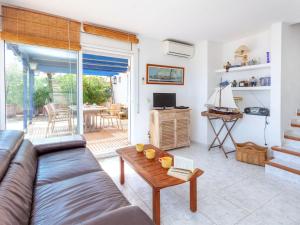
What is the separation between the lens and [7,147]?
1590mm

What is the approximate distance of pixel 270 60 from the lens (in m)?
3.24

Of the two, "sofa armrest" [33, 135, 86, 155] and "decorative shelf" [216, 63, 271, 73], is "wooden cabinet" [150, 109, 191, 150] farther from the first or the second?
"sofa armrest" [33, 135, 86, 155]

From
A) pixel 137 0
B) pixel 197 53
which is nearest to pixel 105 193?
pixel 137 0

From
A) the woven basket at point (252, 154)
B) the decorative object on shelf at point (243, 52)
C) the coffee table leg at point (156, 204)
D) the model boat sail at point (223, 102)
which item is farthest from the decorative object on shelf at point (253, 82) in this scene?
the coffee table leg at point (156, 204)

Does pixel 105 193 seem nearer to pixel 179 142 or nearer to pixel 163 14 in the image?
pixel 163 14

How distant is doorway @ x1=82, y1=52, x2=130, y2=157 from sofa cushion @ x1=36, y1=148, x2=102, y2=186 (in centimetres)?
134

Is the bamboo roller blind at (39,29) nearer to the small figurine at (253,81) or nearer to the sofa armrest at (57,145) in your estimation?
the sofa armrest at (57,145)

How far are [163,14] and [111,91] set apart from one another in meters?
6.61

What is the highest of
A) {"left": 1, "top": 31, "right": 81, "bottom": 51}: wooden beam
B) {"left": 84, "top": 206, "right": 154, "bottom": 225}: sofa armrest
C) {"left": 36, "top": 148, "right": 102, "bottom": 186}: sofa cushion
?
{"left": 1, "top": 31, "right": 81, "bottom": 51}: wooden beam

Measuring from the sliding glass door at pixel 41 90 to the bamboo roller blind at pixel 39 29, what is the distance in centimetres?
18

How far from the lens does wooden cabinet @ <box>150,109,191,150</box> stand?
3674mm

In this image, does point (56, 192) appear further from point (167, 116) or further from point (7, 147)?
point (167, 116)

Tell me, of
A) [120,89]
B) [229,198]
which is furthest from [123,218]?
[120,89]

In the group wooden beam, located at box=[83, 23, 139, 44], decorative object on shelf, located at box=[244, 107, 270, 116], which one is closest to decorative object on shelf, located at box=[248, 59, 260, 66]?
decorative object on shelf, located at box=[244, 107, 270, 116]
